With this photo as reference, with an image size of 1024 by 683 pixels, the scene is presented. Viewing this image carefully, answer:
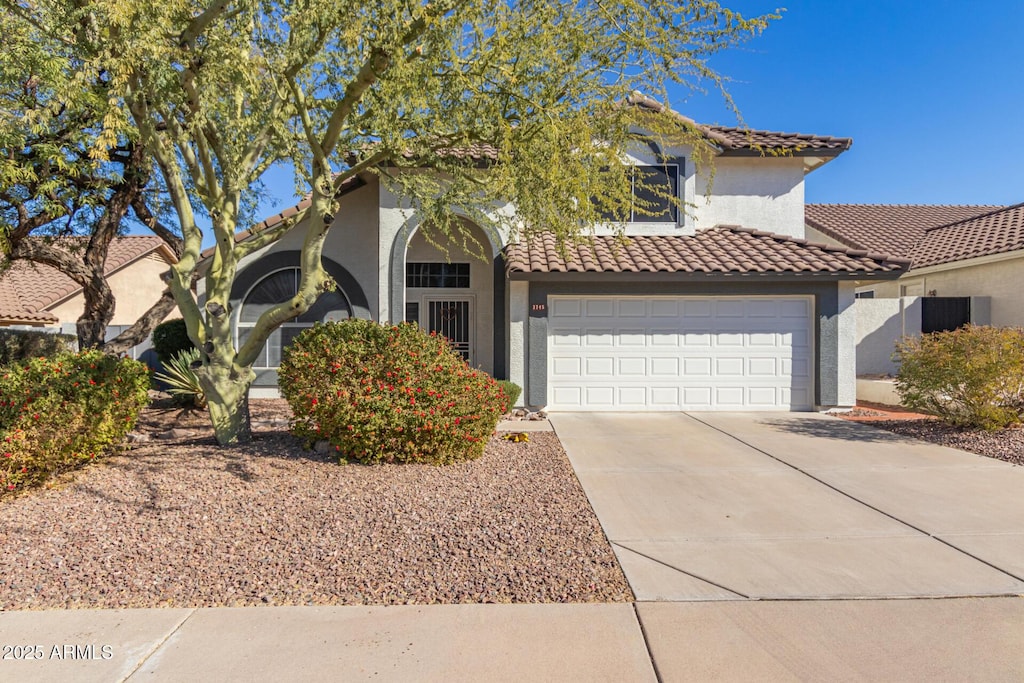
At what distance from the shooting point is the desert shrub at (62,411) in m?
5.52

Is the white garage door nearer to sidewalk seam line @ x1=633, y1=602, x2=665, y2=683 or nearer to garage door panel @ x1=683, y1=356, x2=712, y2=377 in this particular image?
garage door panel @ x1=683, y1=356, x2=712, y2=377

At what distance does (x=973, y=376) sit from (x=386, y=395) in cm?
844

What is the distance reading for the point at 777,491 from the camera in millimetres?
6246

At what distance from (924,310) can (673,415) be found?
8061 mm

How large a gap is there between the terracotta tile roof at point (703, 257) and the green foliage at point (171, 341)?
22.2ft

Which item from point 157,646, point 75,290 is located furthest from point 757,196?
point 75,290

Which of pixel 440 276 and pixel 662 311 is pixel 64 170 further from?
pixel 662 311

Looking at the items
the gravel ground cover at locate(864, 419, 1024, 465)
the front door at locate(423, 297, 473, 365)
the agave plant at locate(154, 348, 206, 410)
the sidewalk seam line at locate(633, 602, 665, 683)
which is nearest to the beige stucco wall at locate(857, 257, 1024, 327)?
the gravel ground cover at locate(864, 419, 1024, 465)

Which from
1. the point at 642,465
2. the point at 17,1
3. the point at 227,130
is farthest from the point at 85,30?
the point at 642,465

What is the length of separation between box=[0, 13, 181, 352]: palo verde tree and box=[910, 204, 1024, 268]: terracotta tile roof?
17.7 m

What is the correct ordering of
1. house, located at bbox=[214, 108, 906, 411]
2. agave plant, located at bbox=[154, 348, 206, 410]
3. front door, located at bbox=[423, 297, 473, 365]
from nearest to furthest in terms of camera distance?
agave plant, located at bbox=[154, 348, 206, 410] < house, located at bbox=[214, 108, 906, 411] < front door, located at bbox=[423, 297, 473, 365]

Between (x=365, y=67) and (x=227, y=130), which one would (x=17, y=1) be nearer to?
(x=227, y=130)

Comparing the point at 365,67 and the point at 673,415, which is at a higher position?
the point at 365,67

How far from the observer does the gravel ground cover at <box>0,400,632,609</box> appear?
393cm
